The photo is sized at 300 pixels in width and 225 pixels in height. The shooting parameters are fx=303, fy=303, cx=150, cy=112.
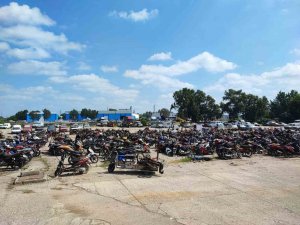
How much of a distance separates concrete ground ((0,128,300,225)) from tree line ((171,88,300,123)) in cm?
6442

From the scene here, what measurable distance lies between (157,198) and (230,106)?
259 feet

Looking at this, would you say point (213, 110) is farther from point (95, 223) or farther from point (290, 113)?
point (95, 223)

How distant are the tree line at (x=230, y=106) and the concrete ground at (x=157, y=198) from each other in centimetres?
6442

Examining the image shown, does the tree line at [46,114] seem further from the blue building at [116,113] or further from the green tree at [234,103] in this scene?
the green tree at [234,103]

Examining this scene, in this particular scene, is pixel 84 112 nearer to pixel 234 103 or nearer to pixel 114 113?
pixel 114 113

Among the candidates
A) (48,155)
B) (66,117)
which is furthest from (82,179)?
(66,117)

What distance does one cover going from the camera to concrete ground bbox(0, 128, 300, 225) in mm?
7145

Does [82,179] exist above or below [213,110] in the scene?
below

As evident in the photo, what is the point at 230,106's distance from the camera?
8450cm

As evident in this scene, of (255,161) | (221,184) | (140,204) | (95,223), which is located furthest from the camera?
(255,161)

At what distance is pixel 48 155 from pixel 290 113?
7383 cm

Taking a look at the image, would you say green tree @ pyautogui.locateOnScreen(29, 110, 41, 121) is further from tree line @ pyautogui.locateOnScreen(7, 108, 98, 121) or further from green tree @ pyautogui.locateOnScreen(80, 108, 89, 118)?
green tree @ pyautogui.locateOnScreen(80, 108, 89, 118)

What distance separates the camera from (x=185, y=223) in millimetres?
6848

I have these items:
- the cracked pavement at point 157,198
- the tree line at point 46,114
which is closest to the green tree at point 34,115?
the tree line at point 46,114
